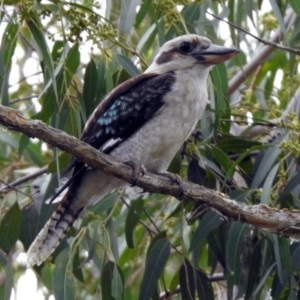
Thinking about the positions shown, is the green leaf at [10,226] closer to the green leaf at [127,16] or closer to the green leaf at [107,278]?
the green leaf at [107,278]

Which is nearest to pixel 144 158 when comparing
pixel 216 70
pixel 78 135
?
pixel 78 135

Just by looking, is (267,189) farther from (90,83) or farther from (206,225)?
(90,83)

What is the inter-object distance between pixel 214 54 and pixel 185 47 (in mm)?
206

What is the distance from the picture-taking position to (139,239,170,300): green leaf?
3215 mm

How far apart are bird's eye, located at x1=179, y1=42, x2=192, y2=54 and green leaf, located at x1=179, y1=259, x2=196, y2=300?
36.3 inches

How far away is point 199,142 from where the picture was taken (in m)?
3.68

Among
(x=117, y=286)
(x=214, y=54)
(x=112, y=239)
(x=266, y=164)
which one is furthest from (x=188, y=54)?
(x=117, y=286)

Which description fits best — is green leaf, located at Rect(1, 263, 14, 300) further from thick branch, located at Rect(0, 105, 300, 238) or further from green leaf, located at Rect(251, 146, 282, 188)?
green leaf, located at Rect(251, 146, 282, 188)

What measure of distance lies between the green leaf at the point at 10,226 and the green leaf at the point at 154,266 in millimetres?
534

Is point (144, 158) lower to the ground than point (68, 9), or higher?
lower

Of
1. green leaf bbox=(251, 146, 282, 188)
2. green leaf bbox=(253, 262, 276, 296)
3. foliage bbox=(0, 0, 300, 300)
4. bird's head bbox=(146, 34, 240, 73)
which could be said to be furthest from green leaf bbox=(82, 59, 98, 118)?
green leaf bbox=(253, 262, 276, 296)

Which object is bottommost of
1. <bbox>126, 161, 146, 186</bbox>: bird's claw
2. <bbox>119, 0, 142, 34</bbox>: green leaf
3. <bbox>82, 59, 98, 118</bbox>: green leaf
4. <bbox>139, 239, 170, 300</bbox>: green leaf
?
<bbox>139, 239, 170, 300</bbox>: green leaf

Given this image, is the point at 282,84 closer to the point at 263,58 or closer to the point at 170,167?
the point at 263,58

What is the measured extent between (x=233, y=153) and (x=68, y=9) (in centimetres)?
108
